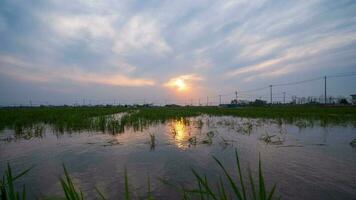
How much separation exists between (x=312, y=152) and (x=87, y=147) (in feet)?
→ 20.5

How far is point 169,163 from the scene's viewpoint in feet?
17.3

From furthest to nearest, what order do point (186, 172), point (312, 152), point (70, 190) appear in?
point (312, 152)
point (186, 172)
point (70, 190)

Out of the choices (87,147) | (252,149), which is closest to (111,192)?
(87,147)

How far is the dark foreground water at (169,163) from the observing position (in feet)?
12.3

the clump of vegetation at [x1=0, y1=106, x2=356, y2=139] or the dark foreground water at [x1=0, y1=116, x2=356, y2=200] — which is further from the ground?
the clump of vegetation at [x1=0, y1=106, x2=356, y2=139]

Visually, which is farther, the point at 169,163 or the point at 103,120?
the point at 103,120

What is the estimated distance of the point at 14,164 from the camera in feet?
17.0

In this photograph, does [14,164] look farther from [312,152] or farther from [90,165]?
[312,152]

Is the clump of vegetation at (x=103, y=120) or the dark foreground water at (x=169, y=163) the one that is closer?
the dark foreground water at (x=169, y=163)

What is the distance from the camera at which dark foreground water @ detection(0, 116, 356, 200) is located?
376 cm

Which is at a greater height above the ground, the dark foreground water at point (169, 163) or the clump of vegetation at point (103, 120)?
the clump of vegetation at point (103, 120)

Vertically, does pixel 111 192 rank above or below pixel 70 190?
below

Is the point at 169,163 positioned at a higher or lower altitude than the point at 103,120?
lower

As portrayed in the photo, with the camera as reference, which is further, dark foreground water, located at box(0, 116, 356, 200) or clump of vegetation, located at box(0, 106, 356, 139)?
clump of vegetation, located at box(0, 106, 356, 139)
